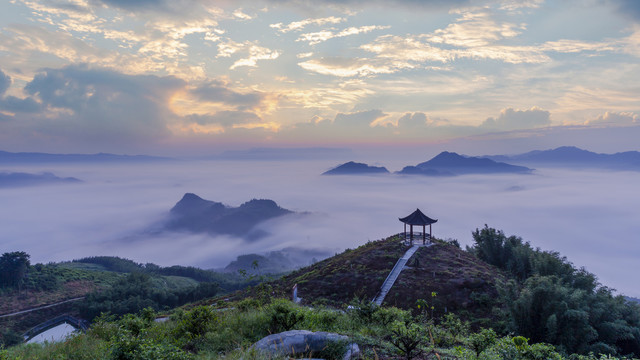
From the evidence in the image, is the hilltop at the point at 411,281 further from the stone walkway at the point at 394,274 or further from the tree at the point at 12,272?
the tree at the point at 12,272

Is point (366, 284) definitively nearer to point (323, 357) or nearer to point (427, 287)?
point (427, 287)

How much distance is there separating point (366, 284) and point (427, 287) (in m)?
3.82

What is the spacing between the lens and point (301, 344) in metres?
6.39

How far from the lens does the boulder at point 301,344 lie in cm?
616

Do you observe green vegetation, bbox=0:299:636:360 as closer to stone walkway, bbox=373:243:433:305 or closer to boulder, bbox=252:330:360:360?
boulder, bbox=252:330:360:360

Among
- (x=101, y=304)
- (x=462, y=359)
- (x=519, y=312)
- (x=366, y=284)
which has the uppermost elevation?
(x=462, y=359)

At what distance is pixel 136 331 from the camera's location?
314 inches

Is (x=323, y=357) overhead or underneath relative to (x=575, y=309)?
overhead

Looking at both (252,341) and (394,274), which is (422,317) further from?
(394,274)

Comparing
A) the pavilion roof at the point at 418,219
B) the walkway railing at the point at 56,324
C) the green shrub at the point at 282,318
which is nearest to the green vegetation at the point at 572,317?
the green shrub at the point at 282,318

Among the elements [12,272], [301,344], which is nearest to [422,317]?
[301,344]

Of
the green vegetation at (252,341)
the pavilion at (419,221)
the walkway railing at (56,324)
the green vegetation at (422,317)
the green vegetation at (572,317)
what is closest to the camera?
the green vegetation at (252,341)

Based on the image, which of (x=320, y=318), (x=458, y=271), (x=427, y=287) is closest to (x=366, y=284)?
(x=427, y=287)

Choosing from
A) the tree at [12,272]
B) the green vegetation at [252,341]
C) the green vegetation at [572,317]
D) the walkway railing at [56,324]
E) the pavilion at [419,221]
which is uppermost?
the green vegetation at [252,341]
